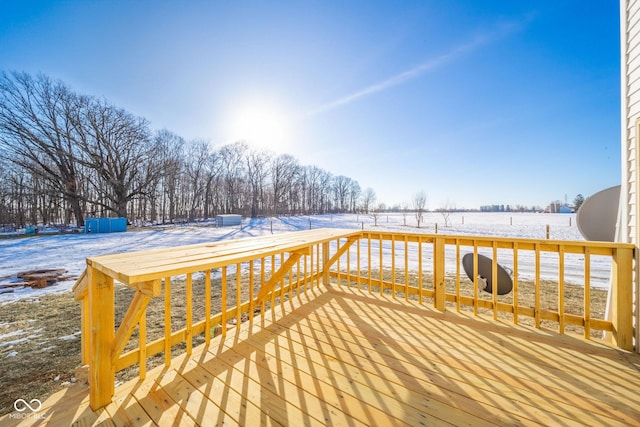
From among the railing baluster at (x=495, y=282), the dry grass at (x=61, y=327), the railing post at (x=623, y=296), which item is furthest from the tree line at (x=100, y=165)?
the railing post at (x=623, y=296)

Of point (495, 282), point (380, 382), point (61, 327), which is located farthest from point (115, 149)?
point (495, 282)

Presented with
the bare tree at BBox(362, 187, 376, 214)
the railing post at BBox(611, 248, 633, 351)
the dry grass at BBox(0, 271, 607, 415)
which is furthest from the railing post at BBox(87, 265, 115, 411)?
the bare tree at BBox(362, 187, 376, 214)

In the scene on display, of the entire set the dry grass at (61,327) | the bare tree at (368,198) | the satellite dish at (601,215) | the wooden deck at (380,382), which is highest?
the bare tree at (368,198)

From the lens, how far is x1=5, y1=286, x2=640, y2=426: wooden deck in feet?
4.54

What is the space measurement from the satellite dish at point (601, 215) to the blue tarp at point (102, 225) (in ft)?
73.8

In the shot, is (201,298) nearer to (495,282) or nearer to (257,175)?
(495,282)

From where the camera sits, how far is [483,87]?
844 centimetres

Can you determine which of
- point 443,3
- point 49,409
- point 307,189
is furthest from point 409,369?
point 307,189

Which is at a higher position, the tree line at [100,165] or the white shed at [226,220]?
the tree line at [100,165]

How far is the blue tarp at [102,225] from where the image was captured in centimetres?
1576

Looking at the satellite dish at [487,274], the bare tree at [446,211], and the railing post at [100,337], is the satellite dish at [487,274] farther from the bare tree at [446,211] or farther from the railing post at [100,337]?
the bare tree at [446,211]

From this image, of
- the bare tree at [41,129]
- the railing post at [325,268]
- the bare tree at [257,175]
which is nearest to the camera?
the railing post at [325,268]

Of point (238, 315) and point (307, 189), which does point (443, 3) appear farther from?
point (307, 189)

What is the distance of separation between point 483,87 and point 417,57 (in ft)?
11.6
